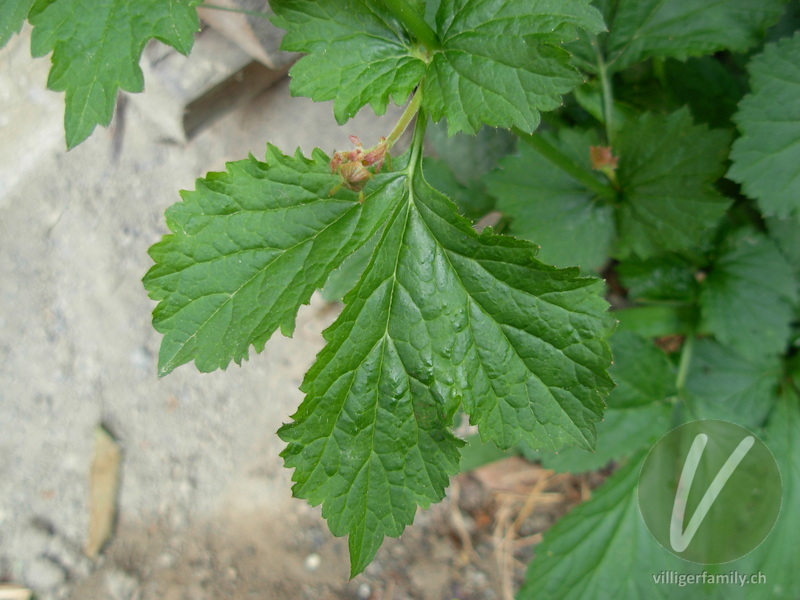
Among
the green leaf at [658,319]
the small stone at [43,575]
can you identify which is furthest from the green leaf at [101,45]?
the small stone at [43,575]

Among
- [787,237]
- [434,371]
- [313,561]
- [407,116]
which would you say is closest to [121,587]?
[313,561]

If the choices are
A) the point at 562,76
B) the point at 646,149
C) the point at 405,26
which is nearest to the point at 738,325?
the point at 646,149

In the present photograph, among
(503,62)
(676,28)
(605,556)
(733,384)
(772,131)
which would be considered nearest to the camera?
(503,62)

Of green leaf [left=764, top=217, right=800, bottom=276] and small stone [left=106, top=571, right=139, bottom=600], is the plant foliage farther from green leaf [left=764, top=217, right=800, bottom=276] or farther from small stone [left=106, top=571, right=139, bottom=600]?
small stone [left=106, top=571, right=139, bottom=600]

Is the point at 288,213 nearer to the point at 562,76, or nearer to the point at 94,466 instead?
the point at 562,76

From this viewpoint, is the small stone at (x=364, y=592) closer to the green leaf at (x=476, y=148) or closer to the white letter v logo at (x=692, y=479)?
the white letter v logo at (x=692, y=479)

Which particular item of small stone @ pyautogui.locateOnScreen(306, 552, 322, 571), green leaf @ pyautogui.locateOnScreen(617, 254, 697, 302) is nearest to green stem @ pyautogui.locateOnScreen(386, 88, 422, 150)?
green leaf @ pyautogui.locateOnScreen(617, 254, 697, 302)

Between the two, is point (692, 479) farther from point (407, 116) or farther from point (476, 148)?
point (407, 116)
